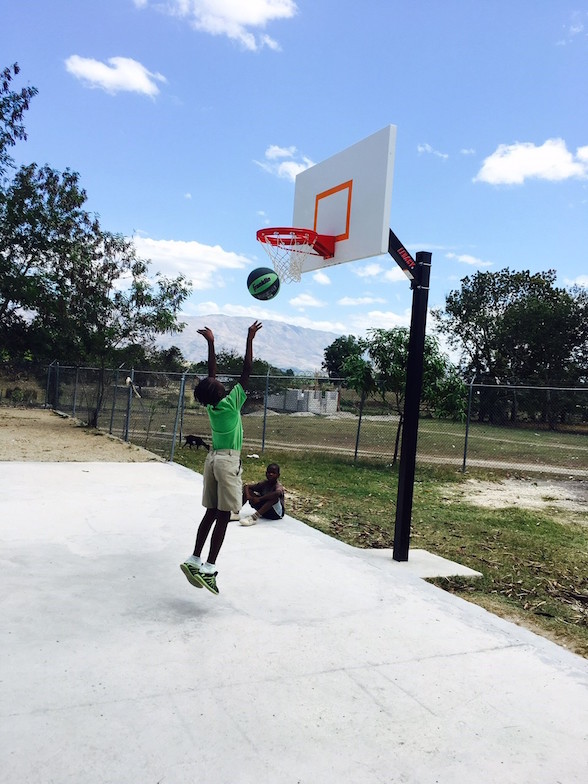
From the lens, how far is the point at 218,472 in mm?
4672

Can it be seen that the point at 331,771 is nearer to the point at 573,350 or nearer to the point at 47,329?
the point at 47,329

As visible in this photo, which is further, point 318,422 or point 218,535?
point 318,422

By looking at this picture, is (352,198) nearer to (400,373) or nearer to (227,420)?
(227,420)

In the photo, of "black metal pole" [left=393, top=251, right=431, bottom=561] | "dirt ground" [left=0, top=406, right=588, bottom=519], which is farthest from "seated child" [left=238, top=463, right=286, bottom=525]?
"dirt ground" [left=0, top=406, right=588, bottom=519]

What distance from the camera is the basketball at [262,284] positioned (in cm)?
708

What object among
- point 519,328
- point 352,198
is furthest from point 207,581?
point 519,328

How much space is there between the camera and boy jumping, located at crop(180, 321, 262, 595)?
4.65 metres

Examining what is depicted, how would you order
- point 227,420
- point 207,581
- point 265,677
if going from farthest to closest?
point 227,420 < point 207,581 < point 265,677

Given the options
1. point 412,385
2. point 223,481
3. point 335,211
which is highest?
point 335,211

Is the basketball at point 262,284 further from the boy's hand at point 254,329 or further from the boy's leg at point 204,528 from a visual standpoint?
the boy's leg at point 204,528

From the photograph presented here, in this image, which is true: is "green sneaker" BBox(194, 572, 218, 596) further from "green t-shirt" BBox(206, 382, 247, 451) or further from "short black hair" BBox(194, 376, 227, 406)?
"short black hair" BBox(194, 376, 227, 406)

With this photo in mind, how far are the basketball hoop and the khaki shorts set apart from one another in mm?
3484

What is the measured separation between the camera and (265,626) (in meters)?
4.32

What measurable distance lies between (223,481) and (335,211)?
4.02 metres
